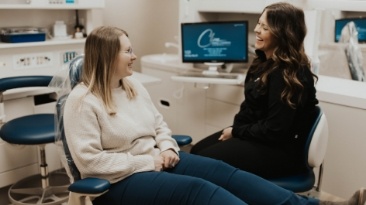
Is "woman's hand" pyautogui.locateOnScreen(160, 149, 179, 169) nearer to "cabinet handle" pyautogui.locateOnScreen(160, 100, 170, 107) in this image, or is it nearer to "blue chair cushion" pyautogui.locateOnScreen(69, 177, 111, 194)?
"blue chair cushion" pyautogui.locateOnScreen(69, 177, 111, 194)

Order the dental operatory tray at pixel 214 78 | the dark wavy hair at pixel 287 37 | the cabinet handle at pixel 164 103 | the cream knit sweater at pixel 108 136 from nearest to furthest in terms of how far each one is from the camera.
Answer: the cream knit sweater at pixel 108 136
the dark wavy hair at pixel 287 37
the dental operatory tray at pixel 214 78
the cabinet handle at pixel 164 103

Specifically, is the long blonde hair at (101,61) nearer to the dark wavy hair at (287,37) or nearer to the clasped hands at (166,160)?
the clasped hands at (166,160)

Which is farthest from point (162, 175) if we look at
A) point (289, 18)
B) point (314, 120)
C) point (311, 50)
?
point (311, 50)

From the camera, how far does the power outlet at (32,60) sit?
8.16 ft

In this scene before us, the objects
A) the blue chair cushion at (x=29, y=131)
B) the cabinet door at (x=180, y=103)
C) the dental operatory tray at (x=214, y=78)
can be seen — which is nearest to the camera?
the blue chair cushion at (x=29, y=131)

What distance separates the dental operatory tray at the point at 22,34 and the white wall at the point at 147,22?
741 mm

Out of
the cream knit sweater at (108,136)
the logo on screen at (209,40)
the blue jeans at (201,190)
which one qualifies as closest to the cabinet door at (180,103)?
the logo on screen at (209,40)

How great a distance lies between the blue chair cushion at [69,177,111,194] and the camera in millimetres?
1251

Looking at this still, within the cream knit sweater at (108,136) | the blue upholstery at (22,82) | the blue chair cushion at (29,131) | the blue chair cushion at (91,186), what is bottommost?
the blue chair cushion at (29,131)

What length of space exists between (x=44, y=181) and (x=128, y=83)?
103cm

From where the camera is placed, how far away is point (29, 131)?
6.73ft

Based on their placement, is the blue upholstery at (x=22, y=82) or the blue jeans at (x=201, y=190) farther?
the blue upholstery at (x=22, y=82)

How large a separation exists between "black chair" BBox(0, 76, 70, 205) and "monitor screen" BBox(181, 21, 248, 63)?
913 mm

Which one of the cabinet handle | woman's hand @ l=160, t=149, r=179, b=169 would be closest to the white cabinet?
the cabinet handle
